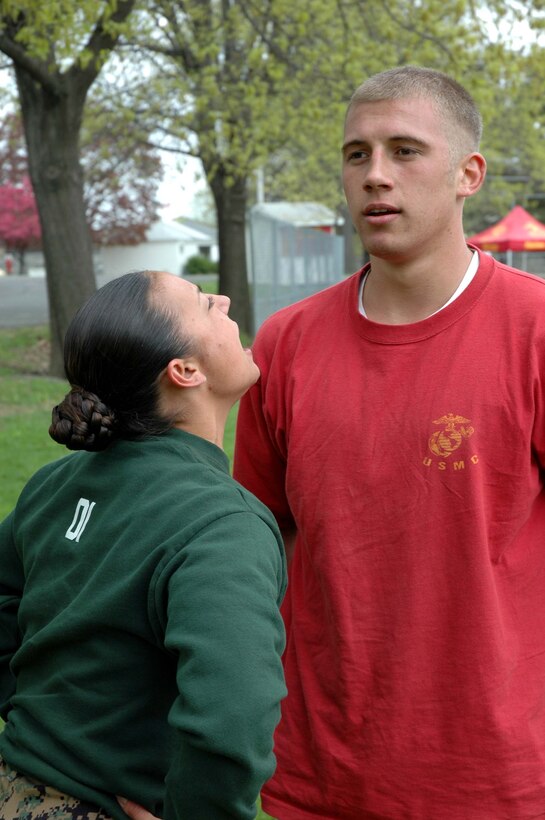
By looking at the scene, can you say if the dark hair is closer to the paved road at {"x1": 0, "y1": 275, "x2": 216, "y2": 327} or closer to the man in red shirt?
the man in red shirt

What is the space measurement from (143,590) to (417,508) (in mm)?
838

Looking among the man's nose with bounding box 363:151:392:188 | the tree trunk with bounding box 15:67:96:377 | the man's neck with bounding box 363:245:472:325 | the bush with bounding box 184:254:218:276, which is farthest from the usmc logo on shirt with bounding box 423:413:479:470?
the bush with bounding box 184:254:218:276

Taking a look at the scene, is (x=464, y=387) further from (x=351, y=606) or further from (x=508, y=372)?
(x=351, y=606)

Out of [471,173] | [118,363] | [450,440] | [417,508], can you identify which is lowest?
[417,508]

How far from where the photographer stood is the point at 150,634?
1938 mm

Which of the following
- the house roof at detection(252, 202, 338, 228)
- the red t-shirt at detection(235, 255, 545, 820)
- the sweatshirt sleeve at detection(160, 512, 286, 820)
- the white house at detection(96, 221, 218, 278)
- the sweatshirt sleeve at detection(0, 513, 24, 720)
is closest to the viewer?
the sweatshirt sleeve at detection(160, 512, 286, 820)

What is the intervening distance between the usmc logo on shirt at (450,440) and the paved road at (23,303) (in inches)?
760

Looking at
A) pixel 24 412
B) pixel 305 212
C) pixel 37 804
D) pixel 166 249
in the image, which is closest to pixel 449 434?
pixel 37 804

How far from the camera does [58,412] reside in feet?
7.10

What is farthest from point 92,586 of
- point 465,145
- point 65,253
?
point 65,253

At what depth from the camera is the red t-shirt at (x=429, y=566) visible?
2.50 meters

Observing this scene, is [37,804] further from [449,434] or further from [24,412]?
[24,412]

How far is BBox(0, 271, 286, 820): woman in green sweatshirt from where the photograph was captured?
174cm

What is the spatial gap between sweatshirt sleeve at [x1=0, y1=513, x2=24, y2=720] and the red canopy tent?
25.7 m
